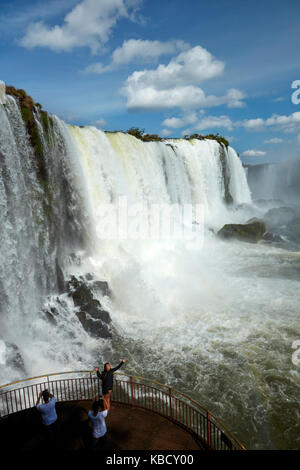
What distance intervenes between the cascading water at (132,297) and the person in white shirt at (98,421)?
3941mm

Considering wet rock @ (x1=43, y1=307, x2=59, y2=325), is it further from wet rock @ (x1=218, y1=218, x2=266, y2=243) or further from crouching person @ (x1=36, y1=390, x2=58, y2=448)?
wet rock @ (x1=218, y1=218, x2=266, y2=243)

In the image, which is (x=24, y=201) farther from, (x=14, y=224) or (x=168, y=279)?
(x=168, y=279)

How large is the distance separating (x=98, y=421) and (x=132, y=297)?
926 cm

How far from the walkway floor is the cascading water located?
2575 millimetres

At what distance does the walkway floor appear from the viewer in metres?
5.81

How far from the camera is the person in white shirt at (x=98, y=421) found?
17.7 ft

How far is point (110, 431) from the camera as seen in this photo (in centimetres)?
619

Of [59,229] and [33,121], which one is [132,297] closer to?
[59,229]

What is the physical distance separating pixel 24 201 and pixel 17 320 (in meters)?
4.48

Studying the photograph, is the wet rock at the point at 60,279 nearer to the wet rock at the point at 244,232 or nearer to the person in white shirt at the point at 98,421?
the person in white shirt at the point at 98,421

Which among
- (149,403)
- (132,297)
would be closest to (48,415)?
(149,403)

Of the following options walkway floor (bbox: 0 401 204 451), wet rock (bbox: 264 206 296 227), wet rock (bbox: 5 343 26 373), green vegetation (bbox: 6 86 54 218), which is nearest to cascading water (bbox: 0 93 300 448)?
green vegetation (bbox: 6 86 54 218)

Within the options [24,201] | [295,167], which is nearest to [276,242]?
[24,201]

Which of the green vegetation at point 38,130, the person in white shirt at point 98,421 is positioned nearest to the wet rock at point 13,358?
the person in white shirt at point 98,421
